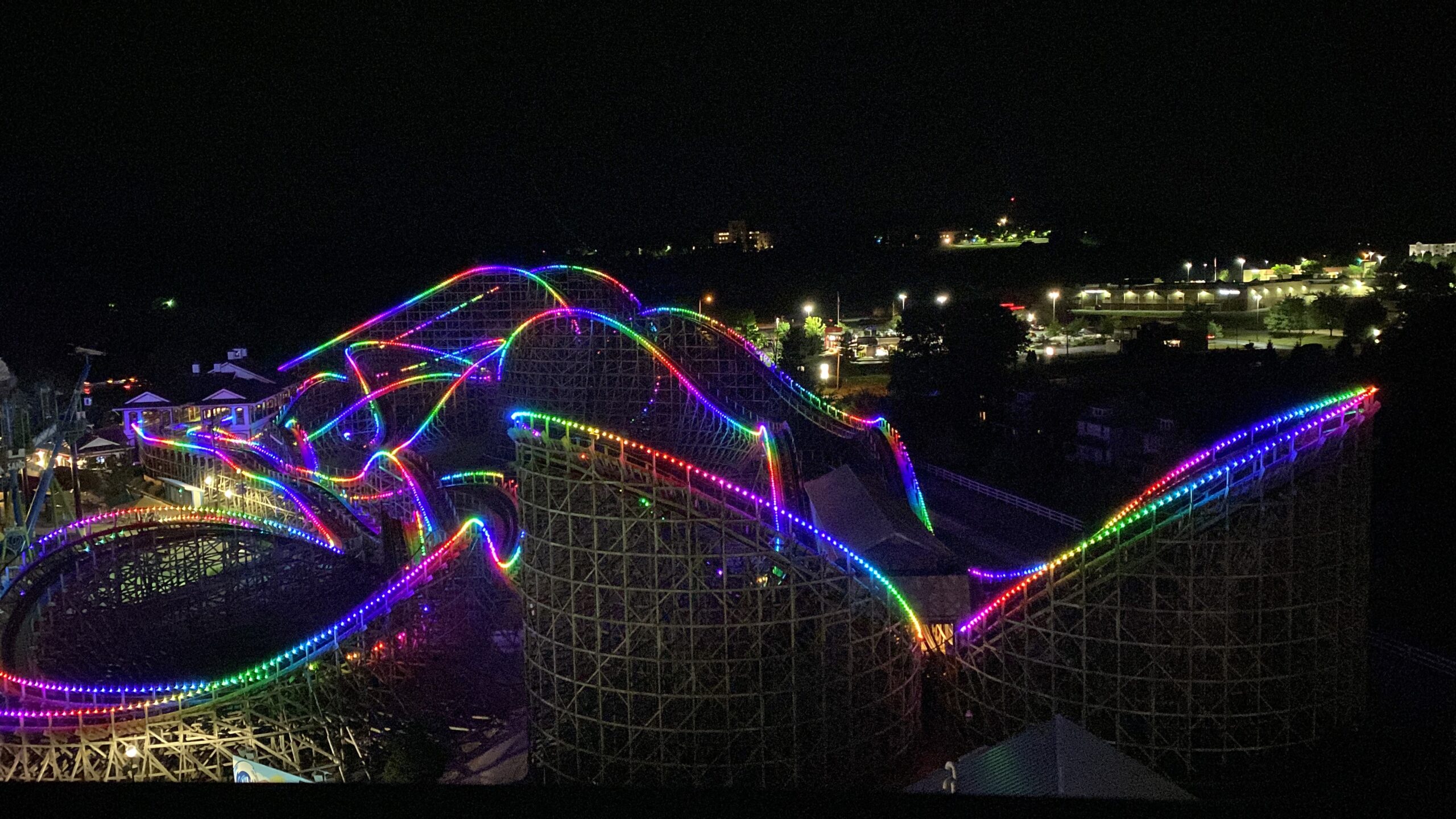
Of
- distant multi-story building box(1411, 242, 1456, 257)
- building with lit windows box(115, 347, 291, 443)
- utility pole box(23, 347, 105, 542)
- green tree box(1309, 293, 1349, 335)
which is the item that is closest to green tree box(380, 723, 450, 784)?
utility pole box(23, 347, 105, 542)

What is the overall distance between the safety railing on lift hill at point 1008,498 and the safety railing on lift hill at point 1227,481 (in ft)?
26.6

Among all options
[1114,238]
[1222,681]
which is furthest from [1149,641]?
[1114,238]

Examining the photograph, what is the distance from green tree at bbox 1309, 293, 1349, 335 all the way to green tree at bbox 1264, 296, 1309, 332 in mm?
386

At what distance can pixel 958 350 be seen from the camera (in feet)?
115

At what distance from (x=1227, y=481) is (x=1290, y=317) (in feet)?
108

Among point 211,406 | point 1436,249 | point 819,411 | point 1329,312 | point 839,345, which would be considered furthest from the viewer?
point 1436,249

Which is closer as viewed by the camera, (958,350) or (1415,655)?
(1415,655)

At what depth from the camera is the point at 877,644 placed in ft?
45.9

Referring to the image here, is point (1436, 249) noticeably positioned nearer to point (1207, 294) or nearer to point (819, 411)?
point (1207, 294)

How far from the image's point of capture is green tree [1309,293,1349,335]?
135ft

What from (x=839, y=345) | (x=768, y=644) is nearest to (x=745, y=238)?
(x=839, y=345)

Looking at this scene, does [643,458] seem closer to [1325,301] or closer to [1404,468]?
[1404,468]

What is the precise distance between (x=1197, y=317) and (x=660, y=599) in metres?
34.4

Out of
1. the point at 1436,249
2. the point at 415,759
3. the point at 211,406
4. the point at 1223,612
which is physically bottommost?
the point at 415,759
